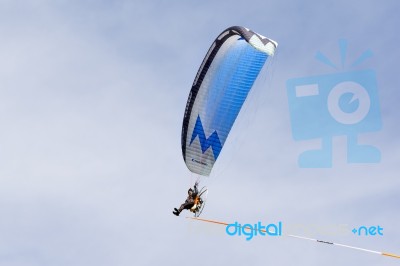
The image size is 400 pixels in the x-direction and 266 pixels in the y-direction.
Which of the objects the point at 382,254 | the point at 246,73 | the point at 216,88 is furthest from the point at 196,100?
the point at 382,254

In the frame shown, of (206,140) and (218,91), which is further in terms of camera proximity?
(206,140)

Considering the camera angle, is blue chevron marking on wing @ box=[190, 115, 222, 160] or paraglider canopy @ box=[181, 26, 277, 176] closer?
paraglider canopy @ box=[181, 26, 277, 176]

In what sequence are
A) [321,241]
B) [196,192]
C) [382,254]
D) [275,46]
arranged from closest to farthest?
[382,254] < [321,241] < [275,46] < [196,192]

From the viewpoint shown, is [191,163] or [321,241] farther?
[191,163]

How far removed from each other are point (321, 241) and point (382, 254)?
3184 millimetres

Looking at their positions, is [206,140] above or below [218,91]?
below

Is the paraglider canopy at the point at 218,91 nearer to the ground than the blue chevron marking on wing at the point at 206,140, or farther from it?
farther from it

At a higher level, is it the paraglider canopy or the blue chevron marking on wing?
the paraglider canopy

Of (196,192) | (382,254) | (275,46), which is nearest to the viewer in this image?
(382,254)

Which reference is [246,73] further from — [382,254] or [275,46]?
[382,254]

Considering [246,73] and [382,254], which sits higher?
[246,73]

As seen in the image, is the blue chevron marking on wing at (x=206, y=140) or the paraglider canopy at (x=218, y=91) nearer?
the paraglider canopy at (x=218, y=91)

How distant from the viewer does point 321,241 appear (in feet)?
68.0

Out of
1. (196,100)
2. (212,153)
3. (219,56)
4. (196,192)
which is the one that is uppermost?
(219,56)
